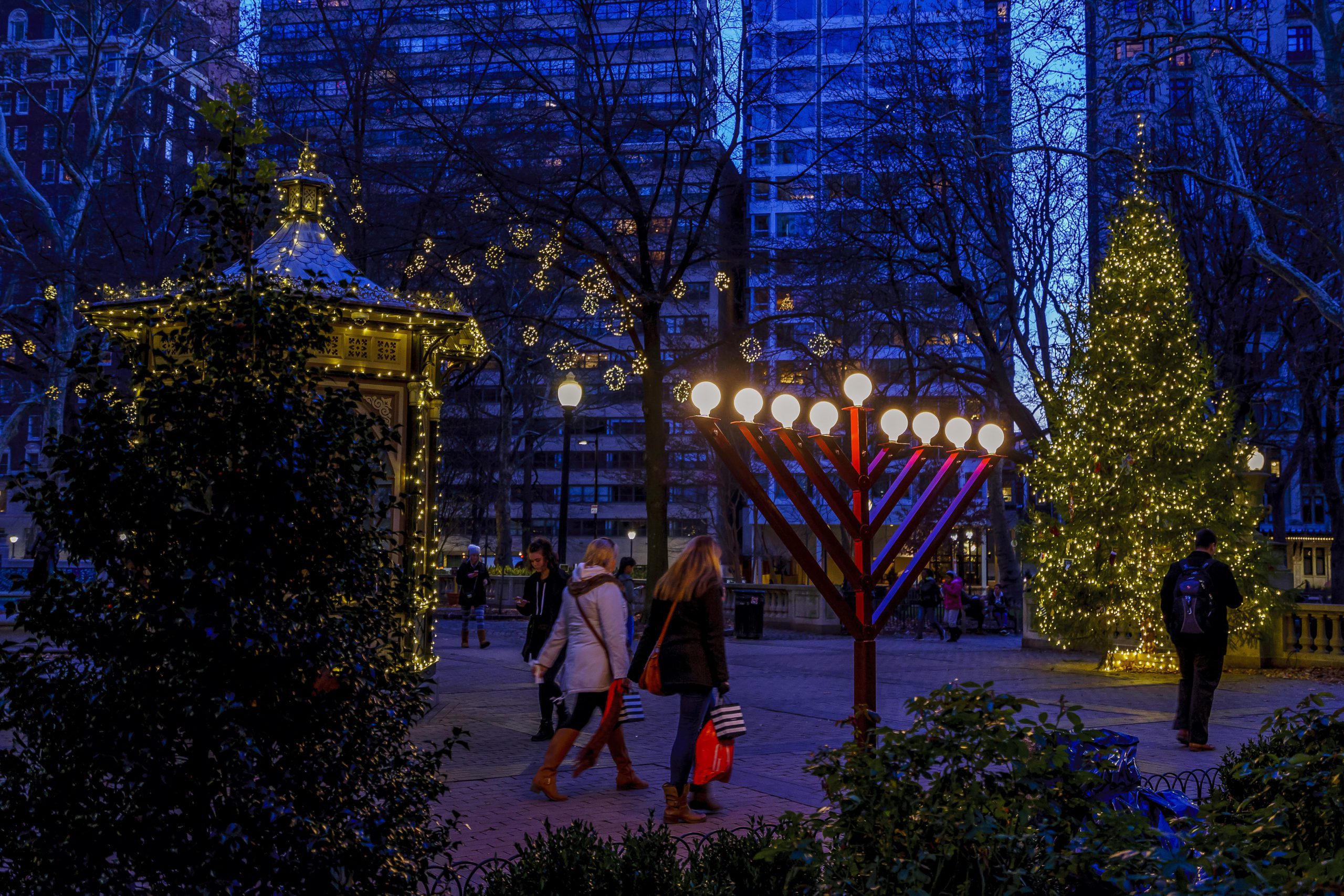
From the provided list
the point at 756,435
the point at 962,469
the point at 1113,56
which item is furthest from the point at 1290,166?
the point at 962,469

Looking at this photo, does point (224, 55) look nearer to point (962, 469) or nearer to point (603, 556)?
point (603, 556)

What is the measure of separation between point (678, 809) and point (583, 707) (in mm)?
1295

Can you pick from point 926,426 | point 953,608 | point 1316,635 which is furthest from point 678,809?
point 953,608

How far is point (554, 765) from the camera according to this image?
8383 millimetres

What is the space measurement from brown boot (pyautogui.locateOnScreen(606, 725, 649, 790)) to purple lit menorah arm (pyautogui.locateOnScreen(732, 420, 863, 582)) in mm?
2058

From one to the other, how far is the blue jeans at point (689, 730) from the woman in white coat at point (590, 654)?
2.63 feet

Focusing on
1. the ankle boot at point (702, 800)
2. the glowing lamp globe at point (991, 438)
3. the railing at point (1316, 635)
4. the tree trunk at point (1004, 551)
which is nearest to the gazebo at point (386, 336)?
the ankle boot at point (702, 800)

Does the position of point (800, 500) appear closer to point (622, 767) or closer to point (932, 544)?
point (932, 544)

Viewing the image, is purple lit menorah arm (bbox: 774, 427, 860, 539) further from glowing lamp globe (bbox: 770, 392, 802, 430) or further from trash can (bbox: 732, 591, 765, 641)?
trash can (bbox: 732, 591, 765, 641)

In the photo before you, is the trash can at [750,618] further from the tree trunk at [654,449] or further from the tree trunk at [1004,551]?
the tree trunk at [1004,551]

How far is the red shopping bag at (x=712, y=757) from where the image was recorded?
25.1ft

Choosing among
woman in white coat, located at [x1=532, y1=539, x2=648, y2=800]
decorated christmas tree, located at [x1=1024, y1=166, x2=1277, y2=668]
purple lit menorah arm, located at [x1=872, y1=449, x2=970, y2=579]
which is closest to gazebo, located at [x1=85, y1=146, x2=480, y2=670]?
woman in white coat, located at [x1=532, y1=539, x2=648, y2=800]

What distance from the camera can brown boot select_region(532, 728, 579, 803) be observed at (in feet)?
27.5

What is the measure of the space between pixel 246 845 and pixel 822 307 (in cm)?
2162
